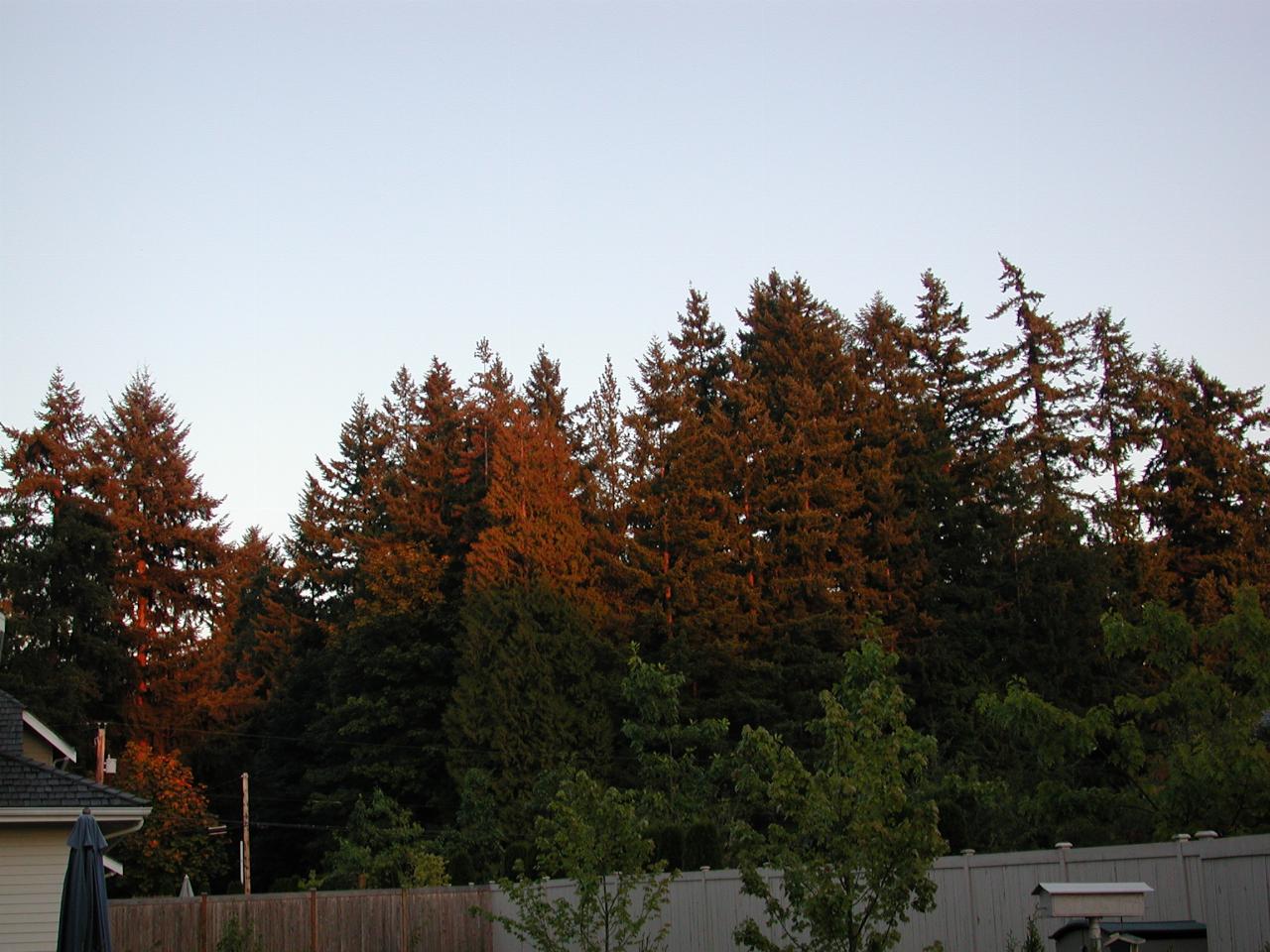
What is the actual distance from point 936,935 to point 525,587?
23689 millimetres

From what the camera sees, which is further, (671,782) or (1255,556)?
(1255,556)

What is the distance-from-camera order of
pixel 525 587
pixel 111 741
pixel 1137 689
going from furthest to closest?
pixel 111 741
pixel 525 587
pixel 1137 689

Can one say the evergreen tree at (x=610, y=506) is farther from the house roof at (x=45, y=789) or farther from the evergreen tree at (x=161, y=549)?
the house roof at (x=45, y=789)

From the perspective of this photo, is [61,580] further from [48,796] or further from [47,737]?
[48,796]

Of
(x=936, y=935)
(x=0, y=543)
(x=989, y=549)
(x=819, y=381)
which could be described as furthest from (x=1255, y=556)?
(x=0, y=543)

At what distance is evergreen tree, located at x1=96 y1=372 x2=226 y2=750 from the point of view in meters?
47.9

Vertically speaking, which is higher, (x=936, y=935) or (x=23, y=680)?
(x=23, y=680)

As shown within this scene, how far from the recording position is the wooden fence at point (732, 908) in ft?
38.4

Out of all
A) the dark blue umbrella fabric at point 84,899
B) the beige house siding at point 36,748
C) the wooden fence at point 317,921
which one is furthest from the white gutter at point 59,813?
the wooden fence at point 317,921

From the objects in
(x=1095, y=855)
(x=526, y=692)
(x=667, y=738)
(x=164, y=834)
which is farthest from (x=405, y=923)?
(x=1095, y=855)

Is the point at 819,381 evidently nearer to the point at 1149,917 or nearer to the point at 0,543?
the point at 0,543

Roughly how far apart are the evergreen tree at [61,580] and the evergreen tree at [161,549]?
39.8 inches

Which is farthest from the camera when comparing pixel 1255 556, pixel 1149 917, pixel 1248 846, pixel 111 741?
pixel 111 741

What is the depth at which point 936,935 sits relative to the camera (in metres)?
15.8
